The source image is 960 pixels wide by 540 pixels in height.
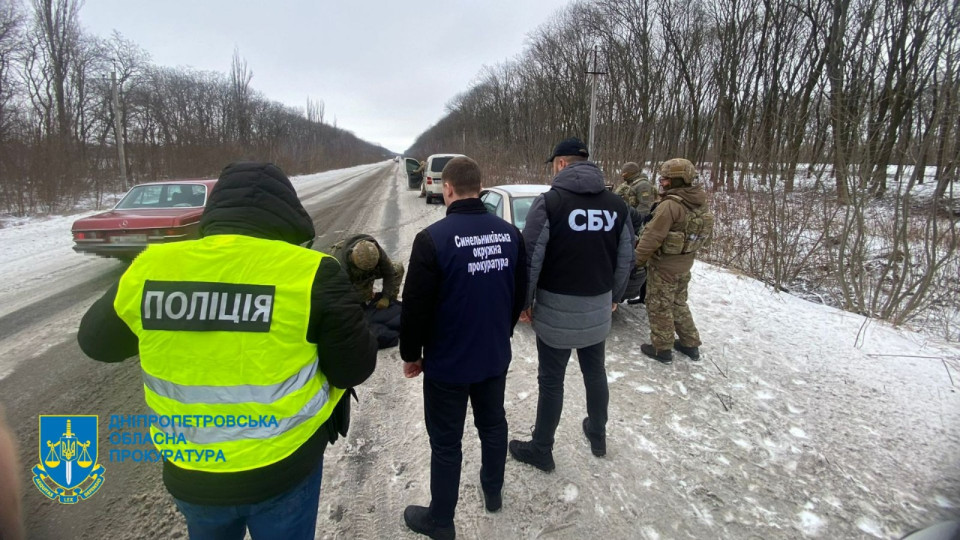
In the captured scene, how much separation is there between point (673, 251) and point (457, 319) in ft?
9.48

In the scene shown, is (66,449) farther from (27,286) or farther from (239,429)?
(27,286)

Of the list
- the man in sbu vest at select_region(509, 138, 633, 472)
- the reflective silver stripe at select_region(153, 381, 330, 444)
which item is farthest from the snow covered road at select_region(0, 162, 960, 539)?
the reflective silver stripe at select_region(153, 381, 330, 444)

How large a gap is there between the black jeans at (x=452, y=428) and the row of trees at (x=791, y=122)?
20.2 feet

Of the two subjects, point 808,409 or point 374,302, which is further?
point 374,302

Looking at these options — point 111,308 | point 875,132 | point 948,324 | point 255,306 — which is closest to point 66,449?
point 111,308

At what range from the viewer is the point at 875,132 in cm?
538

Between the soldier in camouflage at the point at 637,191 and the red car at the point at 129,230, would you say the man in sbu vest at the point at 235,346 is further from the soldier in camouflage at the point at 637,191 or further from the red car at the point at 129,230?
the red car at the point at 129,230

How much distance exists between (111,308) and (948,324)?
28.5 feet

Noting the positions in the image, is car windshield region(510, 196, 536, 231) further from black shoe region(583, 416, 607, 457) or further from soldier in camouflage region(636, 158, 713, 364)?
black shoe region(583, 416, 607, 457)

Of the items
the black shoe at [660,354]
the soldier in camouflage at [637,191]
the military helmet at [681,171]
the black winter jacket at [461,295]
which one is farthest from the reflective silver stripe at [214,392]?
the soldier in camouflage at [637,191]

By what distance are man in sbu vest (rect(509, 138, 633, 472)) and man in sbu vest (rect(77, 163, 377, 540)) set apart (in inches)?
56.2

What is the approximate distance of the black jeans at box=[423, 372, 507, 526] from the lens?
6.80 feet

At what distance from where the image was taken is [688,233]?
399 cm

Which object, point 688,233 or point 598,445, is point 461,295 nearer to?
point 598,445
